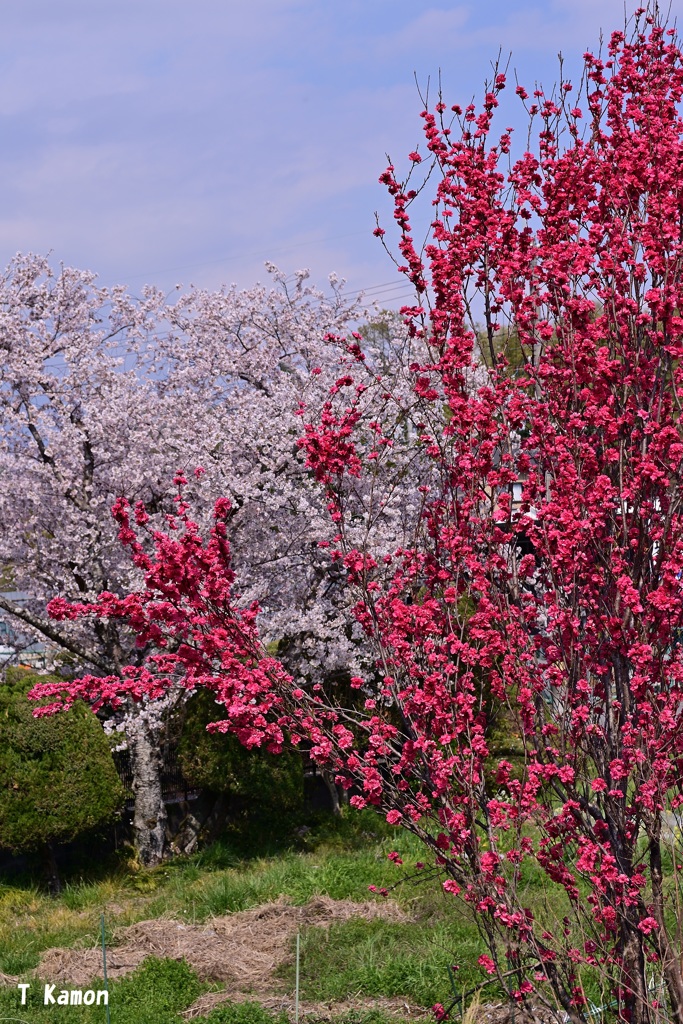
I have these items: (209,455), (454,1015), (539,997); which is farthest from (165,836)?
(539,997)

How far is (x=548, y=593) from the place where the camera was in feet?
14.9

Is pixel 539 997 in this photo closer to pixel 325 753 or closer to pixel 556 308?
pixel 325 753

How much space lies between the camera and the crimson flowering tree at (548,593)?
14.2ft

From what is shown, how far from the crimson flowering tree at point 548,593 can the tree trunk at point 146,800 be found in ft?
22.7

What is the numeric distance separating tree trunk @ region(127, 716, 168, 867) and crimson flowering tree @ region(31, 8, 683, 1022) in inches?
273

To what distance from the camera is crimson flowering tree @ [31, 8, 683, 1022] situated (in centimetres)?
432

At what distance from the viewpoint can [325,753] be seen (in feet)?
14.5

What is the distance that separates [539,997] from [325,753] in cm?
143

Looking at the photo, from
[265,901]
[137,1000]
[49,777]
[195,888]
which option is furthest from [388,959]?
[49,777]

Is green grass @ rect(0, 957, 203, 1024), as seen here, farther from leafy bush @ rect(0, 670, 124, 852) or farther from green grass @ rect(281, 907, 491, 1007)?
leafy bush @ rect(0, 670, 124, 852)

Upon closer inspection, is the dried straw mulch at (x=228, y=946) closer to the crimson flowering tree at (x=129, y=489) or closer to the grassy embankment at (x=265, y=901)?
the grassy embankment at (x=265, y=901)

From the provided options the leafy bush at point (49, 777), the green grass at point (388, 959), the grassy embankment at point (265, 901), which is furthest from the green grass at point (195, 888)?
the green grass at point (388, 959)

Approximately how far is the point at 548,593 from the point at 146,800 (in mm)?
8048

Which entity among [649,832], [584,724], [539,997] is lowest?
[539,997]
